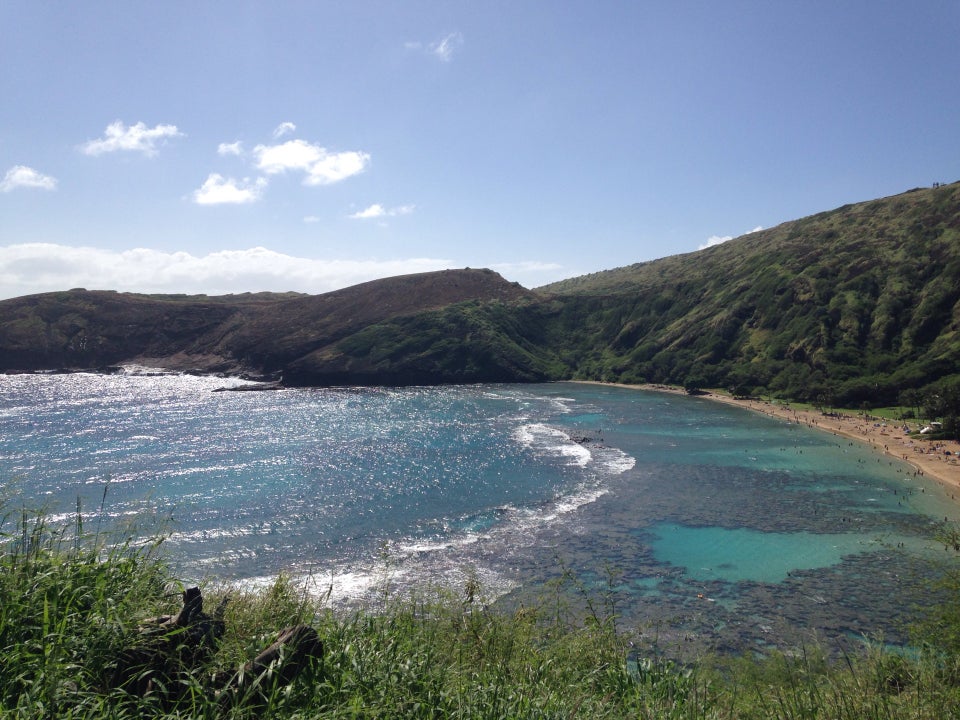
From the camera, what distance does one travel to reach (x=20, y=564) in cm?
987

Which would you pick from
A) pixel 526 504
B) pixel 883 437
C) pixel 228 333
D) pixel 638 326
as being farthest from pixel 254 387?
pixel 883 437

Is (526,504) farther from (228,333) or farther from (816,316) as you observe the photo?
(228,333)

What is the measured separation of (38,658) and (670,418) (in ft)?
321

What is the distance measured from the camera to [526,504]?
52.2m

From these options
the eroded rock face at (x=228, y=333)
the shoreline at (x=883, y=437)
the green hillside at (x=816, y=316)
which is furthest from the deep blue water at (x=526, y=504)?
the eroded rock face at (x=228, y=333)

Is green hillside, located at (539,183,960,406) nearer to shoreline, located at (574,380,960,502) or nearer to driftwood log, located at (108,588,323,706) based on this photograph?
shoreline, located at (574,380,960,502)

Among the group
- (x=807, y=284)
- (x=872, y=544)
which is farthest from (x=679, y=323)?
(x=872, y=544)

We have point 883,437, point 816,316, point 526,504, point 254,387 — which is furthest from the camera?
point 254,387

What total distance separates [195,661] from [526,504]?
145ft

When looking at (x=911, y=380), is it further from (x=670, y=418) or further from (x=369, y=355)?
(x=369, y=355)

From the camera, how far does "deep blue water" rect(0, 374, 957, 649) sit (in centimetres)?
3441

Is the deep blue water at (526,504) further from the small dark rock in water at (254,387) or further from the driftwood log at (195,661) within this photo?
the small dark rock in water at (254,387)

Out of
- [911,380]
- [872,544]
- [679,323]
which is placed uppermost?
[679,323]

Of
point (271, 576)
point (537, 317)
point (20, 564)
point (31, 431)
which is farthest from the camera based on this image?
point (537, 317)
